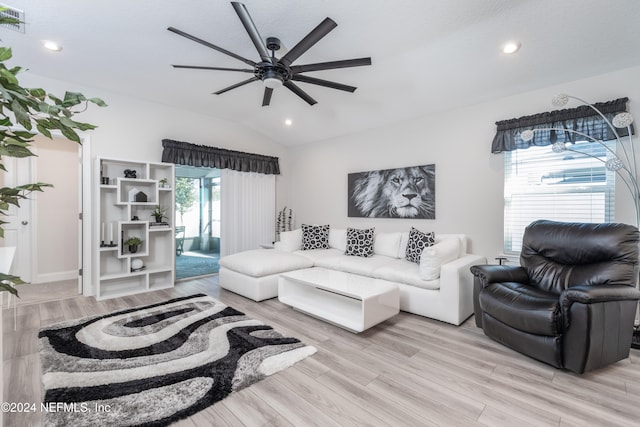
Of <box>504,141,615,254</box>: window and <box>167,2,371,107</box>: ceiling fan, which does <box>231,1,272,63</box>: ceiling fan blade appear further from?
<box>504,141,615,254</box>: window

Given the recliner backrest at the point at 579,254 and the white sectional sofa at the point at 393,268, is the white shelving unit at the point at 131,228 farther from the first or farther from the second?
the recliner backrest at the point at 579,254

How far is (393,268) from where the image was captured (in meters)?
3.62

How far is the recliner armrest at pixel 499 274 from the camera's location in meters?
2.73

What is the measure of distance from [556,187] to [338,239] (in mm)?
2857

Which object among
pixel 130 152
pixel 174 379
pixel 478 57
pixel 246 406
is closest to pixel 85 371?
pixel 174 379

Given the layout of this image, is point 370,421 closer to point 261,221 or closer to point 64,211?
point 261,221

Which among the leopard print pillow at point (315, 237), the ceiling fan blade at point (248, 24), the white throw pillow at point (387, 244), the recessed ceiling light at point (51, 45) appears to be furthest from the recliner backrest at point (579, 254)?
the recessed ceiling light at point (51, 45)

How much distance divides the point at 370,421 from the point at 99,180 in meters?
4.04

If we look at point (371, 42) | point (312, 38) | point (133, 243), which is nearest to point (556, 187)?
point (371, 42)

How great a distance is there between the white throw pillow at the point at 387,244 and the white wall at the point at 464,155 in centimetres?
30

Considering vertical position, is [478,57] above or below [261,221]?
above

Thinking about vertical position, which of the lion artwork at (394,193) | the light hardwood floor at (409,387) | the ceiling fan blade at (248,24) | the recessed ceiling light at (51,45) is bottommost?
the light hardwood floor at (409,387)

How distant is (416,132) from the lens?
441 centimetres

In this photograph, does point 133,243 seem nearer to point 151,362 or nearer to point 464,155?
point 151,362
